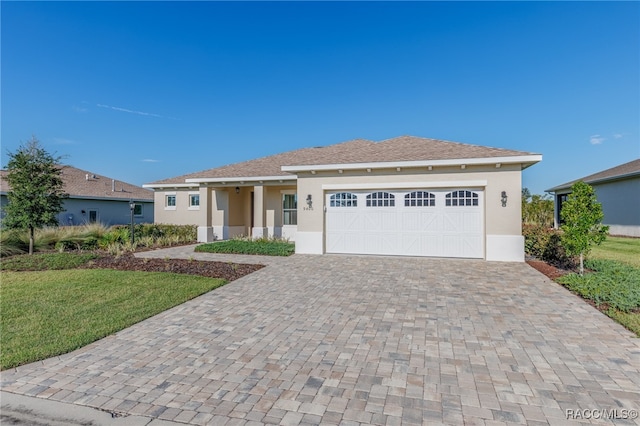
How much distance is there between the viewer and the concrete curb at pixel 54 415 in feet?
8.93

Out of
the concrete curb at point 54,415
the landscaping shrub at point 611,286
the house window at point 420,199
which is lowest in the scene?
the concrete curb at point 54,415

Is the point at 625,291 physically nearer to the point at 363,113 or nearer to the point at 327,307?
the point at 327,307

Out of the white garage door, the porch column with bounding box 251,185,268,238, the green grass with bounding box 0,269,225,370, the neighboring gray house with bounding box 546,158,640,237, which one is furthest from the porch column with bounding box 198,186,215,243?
the neighboring gray house with bounding box 546,158,640,237

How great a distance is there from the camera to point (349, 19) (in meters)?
13.8

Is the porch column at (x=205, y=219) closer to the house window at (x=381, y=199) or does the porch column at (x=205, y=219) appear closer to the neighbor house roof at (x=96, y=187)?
the neighbor house roof at (x=96, y=187)

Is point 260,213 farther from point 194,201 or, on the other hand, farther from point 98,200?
point 98,200

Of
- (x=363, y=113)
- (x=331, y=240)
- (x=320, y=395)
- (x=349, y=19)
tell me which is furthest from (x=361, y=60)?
(x=320, y=395)

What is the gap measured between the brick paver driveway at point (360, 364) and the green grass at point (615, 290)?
0.30 metres

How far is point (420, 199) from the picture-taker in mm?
11617

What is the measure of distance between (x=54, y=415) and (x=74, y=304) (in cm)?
416

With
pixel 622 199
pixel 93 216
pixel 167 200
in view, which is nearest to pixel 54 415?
pixel 167 200

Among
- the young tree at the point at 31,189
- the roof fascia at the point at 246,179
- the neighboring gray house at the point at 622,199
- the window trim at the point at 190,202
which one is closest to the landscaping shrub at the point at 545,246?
the neighboring gray house at the point at 622,199

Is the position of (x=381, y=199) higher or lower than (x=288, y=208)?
higher

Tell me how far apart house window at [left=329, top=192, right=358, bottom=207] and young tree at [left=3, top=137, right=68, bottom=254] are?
1124cm
